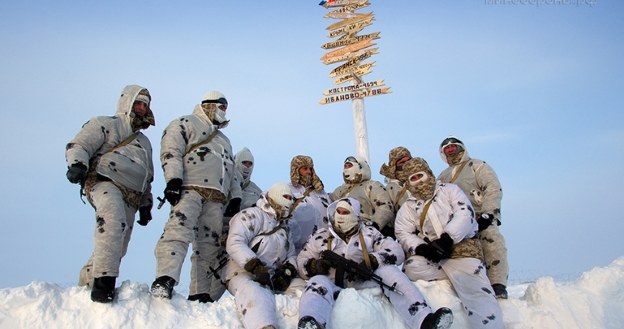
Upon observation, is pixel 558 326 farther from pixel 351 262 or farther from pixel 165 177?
pixel 165 177

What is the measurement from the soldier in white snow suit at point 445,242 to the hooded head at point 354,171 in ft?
4.06

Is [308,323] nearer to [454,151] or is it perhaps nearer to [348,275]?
[348,275]

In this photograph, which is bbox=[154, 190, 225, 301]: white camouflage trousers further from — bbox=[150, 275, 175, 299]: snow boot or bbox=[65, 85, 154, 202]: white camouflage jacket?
bbox=[65, 85, 154, 202]: white camouflage jacket

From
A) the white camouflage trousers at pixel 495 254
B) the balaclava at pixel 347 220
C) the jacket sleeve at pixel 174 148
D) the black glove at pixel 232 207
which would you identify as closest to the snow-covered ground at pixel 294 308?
the white camouflage trousers at pixel 495 254

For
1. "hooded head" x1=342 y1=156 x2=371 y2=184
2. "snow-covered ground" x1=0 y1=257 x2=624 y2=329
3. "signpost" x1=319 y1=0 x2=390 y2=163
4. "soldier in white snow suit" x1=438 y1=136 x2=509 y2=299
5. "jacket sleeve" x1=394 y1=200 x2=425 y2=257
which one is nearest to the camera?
"snow-covered ground" x1=0 y1=257 x2=624 y2=329

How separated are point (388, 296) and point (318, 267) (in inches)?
26.2

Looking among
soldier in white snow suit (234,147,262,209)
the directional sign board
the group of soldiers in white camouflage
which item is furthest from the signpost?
the group of soldiers in white camouflage

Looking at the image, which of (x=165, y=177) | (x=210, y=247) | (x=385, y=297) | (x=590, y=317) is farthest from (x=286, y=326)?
(x=590, y=317)

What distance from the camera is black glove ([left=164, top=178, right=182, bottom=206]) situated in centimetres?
462

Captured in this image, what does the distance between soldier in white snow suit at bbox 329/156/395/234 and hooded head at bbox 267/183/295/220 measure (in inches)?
54.6

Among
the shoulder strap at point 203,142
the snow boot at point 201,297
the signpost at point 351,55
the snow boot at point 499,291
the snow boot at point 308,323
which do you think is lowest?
the snow boot at point 499,291

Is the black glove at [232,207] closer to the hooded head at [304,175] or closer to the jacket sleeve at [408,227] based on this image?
the hooded head at [304,175]

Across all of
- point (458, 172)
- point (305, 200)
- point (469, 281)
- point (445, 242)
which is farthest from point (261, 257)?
point (458, 172)

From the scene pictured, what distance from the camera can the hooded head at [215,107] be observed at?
540 centimetres
